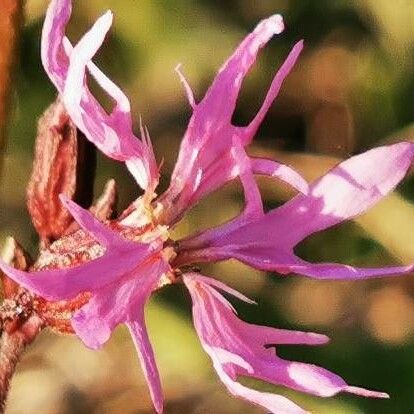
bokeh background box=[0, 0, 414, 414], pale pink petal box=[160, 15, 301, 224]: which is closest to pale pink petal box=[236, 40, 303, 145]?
pale pink petal box=[160, 15, 301, 224]

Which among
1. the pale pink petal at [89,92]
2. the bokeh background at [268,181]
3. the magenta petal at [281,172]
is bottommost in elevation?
the bokeh background at [268,181]

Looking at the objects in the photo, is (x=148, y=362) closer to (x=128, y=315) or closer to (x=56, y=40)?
(x=128, y=315)

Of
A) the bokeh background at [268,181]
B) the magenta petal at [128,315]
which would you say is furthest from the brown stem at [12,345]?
the bokeh background at [268,181]

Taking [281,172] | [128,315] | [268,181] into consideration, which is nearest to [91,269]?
[128,315]

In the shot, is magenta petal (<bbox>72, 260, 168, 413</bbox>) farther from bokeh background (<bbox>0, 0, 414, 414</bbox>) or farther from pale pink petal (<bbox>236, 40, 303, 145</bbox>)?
bokeh background (<bbox>0, 0, 414, 414</bbox>)

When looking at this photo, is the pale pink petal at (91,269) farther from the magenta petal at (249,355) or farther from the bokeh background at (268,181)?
the bokeh background at (268,181)

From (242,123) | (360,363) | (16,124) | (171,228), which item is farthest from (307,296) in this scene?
(171,228)
